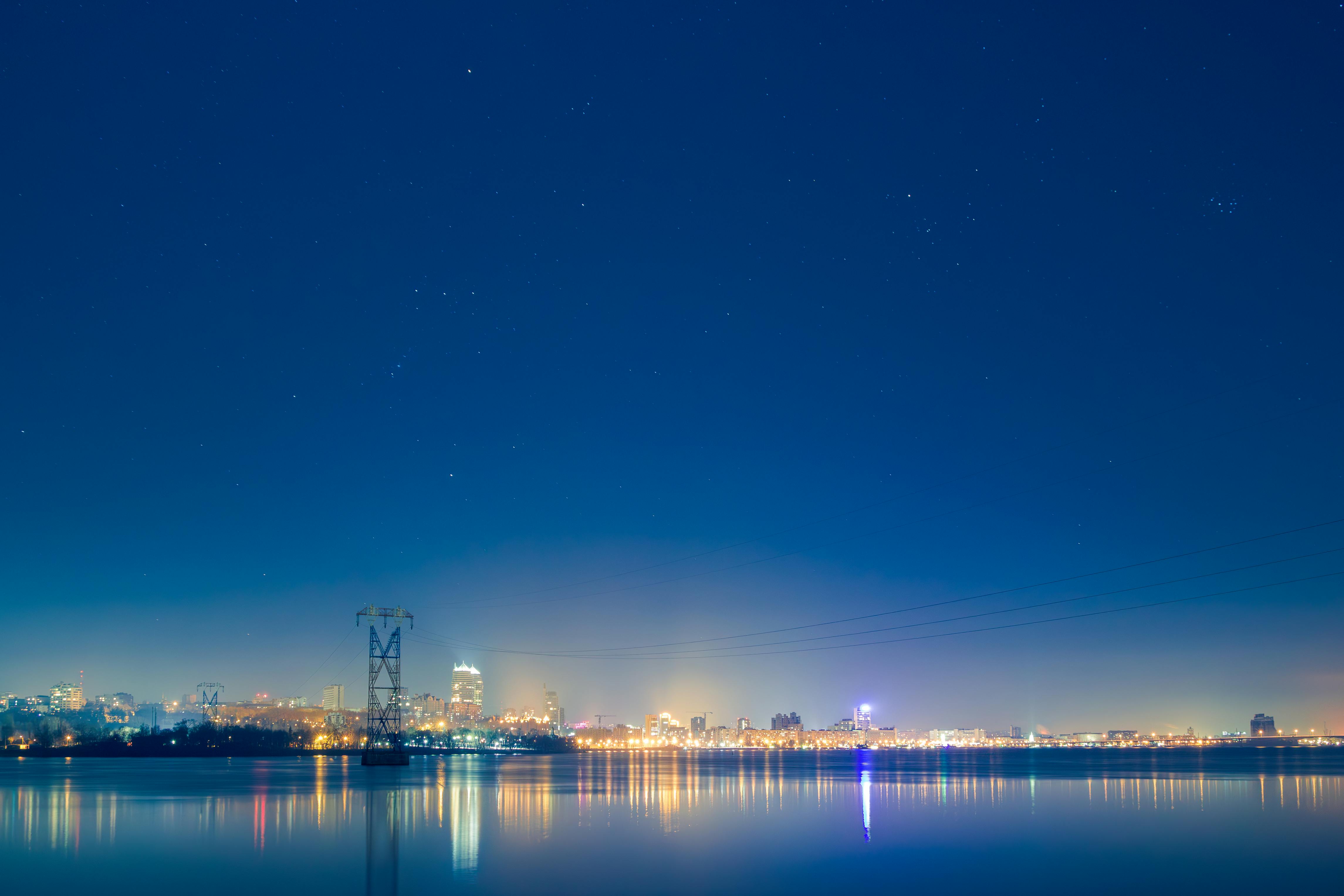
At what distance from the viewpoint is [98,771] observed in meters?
95.5

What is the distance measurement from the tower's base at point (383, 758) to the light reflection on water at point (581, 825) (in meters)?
16.3

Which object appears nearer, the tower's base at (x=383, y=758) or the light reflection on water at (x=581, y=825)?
the light reflection on water at (x=581, y=825)

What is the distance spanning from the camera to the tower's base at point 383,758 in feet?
304

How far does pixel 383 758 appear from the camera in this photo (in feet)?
307

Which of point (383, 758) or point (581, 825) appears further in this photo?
point (383, 758)

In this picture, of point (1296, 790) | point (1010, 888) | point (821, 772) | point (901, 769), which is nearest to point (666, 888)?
point (1010, 888)

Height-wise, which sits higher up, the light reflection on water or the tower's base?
the light reflection on water

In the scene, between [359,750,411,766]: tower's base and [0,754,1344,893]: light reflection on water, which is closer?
[0,754,1344,893]: light reflection on water

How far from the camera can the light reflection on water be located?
84.0 feet

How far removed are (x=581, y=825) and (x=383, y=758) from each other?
64.6 metres

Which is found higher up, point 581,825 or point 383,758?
point 581,825

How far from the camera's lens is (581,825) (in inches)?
1415

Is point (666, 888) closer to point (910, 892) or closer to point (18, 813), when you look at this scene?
point (910, 892)

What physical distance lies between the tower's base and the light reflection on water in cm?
1628
